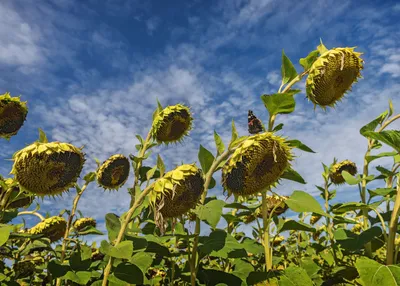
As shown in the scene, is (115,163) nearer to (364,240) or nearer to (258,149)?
(258,149)

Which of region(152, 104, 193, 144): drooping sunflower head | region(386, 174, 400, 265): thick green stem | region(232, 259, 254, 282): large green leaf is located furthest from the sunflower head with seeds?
region(152, 104, 193, 144): drooping sunflower head

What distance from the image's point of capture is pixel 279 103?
3383mm

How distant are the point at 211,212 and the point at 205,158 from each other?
1.89ft

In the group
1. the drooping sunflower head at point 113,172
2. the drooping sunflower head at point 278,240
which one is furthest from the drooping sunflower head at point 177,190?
the drooping sunflower head at point 278,240

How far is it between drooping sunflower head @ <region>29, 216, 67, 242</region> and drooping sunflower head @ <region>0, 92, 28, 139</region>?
130 centimetres

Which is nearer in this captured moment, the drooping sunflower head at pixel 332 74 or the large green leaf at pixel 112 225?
the large green leaf at pixel 112 225

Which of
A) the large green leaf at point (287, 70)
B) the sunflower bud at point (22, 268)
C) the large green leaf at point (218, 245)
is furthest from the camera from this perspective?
the sunflower bud at point (22, 268)

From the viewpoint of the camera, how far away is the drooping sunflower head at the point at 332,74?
3.86 metres

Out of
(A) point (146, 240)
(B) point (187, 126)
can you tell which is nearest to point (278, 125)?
(A) point (146, 240)

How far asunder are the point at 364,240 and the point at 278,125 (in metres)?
1.33

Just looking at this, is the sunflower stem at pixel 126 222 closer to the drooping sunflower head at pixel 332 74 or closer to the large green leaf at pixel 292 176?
the large green leaf at pixel 292 176

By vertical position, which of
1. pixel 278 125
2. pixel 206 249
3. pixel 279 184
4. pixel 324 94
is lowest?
pixel 206 249

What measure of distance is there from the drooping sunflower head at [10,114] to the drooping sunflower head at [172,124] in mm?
1919

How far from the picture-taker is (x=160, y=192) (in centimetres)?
293
